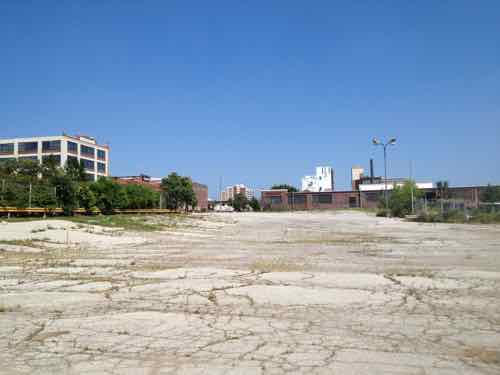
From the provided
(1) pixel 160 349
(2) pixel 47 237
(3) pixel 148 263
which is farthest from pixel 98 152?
(1) pixel 160 349

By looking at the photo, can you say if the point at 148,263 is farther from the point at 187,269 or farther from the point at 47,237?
the point at 47,237

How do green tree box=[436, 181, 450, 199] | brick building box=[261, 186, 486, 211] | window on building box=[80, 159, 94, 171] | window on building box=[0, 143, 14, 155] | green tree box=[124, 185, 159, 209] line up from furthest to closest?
brick building box=[261, 186, 486, 211] < window on building box=[80, 159, 94, 171] < window on building box=[0, 143, 14, 155] < green tree box=[436, 181, 450, 199] < green tree box=[124, 185, 159, 209]

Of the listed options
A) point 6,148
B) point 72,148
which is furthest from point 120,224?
point 6,148

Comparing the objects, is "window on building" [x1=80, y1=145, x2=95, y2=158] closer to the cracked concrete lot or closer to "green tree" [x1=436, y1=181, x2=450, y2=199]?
"green tree" [x1=436, y1=181, x2=450, y2=199]

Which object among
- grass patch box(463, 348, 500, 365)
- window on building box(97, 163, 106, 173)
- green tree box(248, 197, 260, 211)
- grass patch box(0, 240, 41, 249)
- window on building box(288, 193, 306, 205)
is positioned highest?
window on building box(97, 163, 106, 173)

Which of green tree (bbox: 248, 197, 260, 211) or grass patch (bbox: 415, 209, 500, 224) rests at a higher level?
green tree (bbox: 248, 197, 260, 211)

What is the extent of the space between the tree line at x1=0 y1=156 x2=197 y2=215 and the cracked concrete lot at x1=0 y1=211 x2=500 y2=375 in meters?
24.3

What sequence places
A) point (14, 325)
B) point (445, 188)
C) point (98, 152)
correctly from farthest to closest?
point (98, 152), point (445, 188), point (14, 325)

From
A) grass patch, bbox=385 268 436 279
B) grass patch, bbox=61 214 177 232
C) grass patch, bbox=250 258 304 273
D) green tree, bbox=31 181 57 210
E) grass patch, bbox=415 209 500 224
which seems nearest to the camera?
grass patch, bbox=385 268 436 279

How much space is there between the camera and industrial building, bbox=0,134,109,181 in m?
92.0

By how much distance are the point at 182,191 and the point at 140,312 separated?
88440 mm

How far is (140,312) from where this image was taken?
580cm

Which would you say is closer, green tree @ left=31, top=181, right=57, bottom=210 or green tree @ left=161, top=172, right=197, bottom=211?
green tree @ left=31, top=181, right=57, bottom=210

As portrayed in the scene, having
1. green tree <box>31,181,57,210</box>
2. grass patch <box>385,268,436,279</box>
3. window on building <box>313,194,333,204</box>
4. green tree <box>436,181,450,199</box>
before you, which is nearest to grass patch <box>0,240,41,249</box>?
grass patch <box>385,268,436,279</box>
